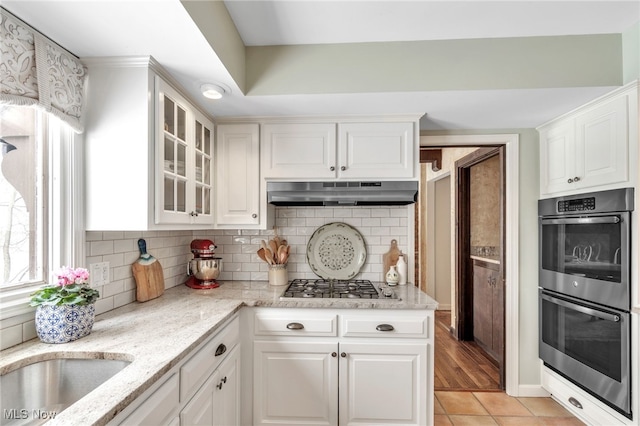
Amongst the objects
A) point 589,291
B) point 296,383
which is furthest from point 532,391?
point 296,383

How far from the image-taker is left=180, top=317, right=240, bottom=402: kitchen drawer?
4.10 ft

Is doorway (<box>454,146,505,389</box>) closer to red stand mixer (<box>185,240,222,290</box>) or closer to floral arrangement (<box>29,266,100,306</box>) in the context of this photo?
red stand mixer (<box>185,240,222,290</box>)

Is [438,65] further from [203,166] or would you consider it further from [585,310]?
[585,310]

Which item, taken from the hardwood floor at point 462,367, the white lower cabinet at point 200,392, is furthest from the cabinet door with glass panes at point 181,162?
the hardwood floor at point 462,367

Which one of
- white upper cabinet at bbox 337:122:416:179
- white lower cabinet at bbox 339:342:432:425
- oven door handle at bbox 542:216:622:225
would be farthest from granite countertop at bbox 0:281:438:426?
oven door handle at bbox 542:216:622:225

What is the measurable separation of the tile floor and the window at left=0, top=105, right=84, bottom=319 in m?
2.45

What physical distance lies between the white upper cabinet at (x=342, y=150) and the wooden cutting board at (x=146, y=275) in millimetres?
910

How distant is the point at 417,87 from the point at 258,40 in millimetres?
968

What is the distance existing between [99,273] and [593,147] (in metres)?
2.89

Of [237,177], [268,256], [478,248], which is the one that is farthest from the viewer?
[478,248]

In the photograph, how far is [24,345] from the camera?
122 centimetres

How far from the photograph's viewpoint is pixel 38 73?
1.26m

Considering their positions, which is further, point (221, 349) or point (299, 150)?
point (299, 150)

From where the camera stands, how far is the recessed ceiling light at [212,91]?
176 cm
